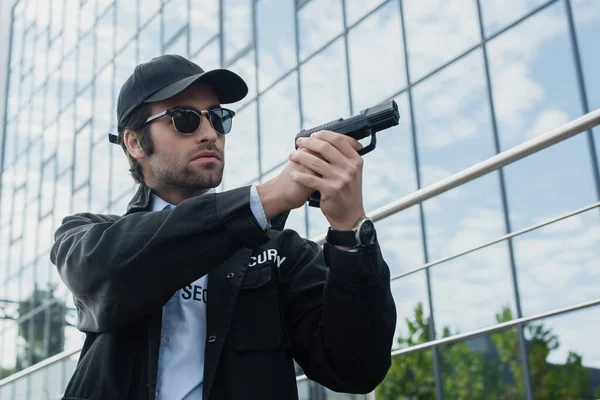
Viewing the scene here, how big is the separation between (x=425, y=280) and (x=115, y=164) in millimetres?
9890

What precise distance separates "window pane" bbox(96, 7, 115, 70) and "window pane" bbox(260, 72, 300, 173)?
668cm

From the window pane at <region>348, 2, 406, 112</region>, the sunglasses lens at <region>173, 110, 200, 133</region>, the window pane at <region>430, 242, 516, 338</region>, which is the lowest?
the sunglasses lens at <region>173, 110, 200, 133</region>

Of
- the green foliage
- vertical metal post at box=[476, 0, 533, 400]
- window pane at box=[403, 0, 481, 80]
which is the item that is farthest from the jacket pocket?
window pane at box=[403, 0, 481, 80]

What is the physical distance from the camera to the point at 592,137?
7820 mm

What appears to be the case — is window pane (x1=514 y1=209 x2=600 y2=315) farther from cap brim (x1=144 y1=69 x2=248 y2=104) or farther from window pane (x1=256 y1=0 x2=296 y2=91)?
cap brim (x1=144 y1=69 x2=248 y2=104)

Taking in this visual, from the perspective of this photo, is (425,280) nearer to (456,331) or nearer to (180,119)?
(456,331)

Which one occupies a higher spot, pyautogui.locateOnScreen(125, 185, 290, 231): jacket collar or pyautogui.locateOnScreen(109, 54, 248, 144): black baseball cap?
pyautogui.locateOnScreen(109, 54, 248, 144): black baseball cap

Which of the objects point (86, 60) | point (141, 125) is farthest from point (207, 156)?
point (86, 60)

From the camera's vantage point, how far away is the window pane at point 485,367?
26.2ft

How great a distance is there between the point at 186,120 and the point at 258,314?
19.6 inches

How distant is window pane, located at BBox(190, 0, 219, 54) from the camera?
576 inches

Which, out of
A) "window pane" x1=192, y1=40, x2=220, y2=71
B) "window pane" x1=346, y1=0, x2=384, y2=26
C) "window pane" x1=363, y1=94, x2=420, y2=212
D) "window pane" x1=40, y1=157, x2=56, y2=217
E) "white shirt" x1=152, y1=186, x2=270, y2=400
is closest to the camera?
"white shirt" x1=152, y1=186, x2=270, y2=400

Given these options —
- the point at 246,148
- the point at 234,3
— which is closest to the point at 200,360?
the point at 246,148

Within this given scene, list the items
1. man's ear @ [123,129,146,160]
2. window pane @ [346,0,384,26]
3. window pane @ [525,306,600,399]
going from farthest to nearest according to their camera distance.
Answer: window pane @ [346,0,384,26], window pane @ [525,306,600,399], man's ear @ [123,129,146,160]
